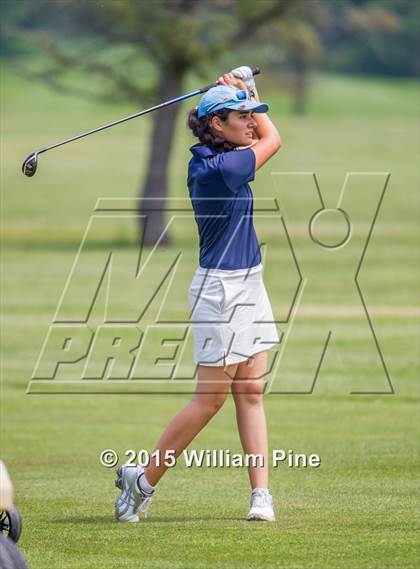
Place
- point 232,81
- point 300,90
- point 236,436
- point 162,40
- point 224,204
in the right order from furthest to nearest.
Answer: point 300,90 < point 162,40 < point 236,436 < point 232,81 < point 224,204

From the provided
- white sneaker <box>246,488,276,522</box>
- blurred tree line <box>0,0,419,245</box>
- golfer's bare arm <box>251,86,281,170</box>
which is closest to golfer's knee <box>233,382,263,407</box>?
white sneaker <box>246,488,276,522</box>

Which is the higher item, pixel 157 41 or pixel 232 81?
pixel 232 81

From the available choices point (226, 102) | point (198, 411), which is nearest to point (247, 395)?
point (198, 411)

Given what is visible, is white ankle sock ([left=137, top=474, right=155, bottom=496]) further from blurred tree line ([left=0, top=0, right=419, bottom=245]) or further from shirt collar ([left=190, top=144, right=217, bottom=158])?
blurred tree line ([left=0, top=0, right=419, bottom=245])

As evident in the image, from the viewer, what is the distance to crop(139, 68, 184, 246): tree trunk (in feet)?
111

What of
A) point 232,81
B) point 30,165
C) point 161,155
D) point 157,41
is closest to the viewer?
point 232,81

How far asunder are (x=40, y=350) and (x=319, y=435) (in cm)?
686

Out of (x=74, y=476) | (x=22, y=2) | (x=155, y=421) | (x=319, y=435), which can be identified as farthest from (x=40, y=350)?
(x=22, y=2)

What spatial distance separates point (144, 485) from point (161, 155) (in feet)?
91.0

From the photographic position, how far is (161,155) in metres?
35.2

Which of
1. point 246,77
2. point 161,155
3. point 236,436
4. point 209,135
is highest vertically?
point 246,77

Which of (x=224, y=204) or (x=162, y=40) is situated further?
(x=162, y=40)

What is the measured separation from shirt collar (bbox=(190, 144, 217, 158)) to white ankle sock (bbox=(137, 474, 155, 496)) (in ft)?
5.55

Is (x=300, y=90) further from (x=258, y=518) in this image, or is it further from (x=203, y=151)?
(x=258, y=518)
